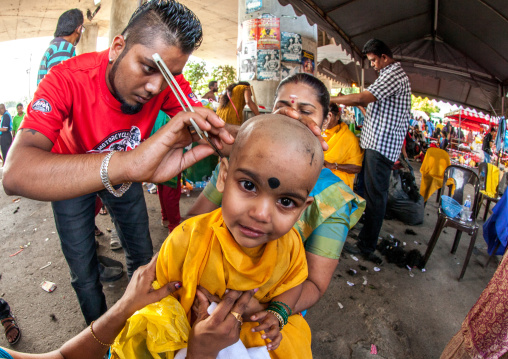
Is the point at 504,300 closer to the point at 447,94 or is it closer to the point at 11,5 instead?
the point at 11,5

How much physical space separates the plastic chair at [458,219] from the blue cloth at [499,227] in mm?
177

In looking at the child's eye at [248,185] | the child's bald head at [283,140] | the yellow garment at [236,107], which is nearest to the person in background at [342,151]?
the yellow garment at [236,107]

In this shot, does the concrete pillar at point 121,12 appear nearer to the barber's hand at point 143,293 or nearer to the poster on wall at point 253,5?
the poster on wall at point 253,5

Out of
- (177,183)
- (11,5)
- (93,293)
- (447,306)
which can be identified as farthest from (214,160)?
(11,5)

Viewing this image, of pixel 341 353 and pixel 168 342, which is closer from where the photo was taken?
pixel 168 342

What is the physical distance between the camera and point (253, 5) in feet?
14.3

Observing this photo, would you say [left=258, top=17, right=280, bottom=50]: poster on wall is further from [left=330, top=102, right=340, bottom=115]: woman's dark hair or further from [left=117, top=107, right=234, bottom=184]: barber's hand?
[left=117, top=107, right=234, bottom=184]: barber's hand

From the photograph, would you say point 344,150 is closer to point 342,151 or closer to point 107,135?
point 342,151

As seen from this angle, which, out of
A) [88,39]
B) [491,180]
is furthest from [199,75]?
[491,180]

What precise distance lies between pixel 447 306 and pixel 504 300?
1845mm

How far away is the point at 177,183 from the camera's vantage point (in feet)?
10.6

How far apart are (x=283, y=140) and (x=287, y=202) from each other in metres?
0.22

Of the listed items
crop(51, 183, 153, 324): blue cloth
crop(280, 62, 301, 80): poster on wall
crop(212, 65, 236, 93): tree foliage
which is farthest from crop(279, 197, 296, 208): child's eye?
crop(212, 65, 236, 93): tree foliage

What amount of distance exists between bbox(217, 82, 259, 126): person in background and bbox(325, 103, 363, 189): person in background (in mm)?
1316
